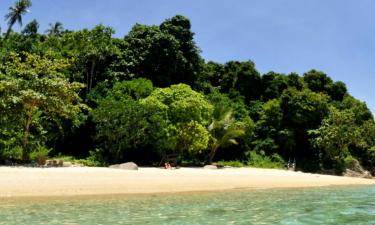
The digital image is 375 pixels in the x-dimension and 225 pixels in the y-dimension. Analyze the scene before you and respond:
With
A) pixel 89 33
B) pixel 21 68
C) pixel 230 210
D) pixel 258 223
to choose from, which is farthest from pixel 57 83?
pixel 89 33

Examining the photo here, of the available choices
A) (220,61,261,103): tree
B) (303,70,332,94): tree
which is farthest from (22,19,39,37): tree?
(303,70,332,94): tree

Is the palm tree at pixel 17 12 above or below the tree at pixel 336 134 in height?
above

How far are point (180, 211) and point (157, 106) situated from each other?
16267 millimetres

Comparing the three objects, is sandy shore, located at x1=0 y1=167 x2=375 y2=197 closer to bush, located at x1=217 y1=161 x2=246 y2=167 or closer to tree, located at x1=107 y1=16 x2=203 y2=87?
bush, located at x1=217 y1=161 x2=246 y2=167

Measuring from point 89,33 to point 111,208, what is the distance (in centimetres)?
2883

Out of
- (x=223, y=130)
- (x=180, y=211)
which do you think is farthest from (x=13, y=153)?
(x=223, y=130)

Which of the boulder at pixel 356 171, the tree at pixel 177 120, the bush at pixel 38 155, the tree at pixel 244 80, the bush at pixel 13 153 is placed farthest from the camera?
the tree at pixel 244 80

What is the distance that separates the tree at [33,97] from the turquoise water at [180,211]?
8901 mm

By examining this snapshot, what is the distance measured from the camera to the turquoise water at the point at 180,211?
11391 millimetres

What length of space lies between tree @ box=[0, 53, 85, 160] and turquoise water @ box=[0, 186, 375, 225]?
8901 mm

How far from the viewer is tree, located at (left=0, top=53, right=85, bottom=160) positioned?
22312mm

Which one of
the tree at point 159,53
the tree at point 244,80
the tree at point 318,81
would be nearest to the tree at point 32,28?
the tree at point 159,53

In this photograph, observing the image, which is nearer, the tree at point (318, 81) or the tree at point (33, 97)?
the tree at point (33, 97)

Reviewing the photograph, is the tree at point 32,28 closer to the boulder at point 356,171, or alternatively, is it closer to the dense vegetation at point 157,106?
the dense vegetation at point 157,106
